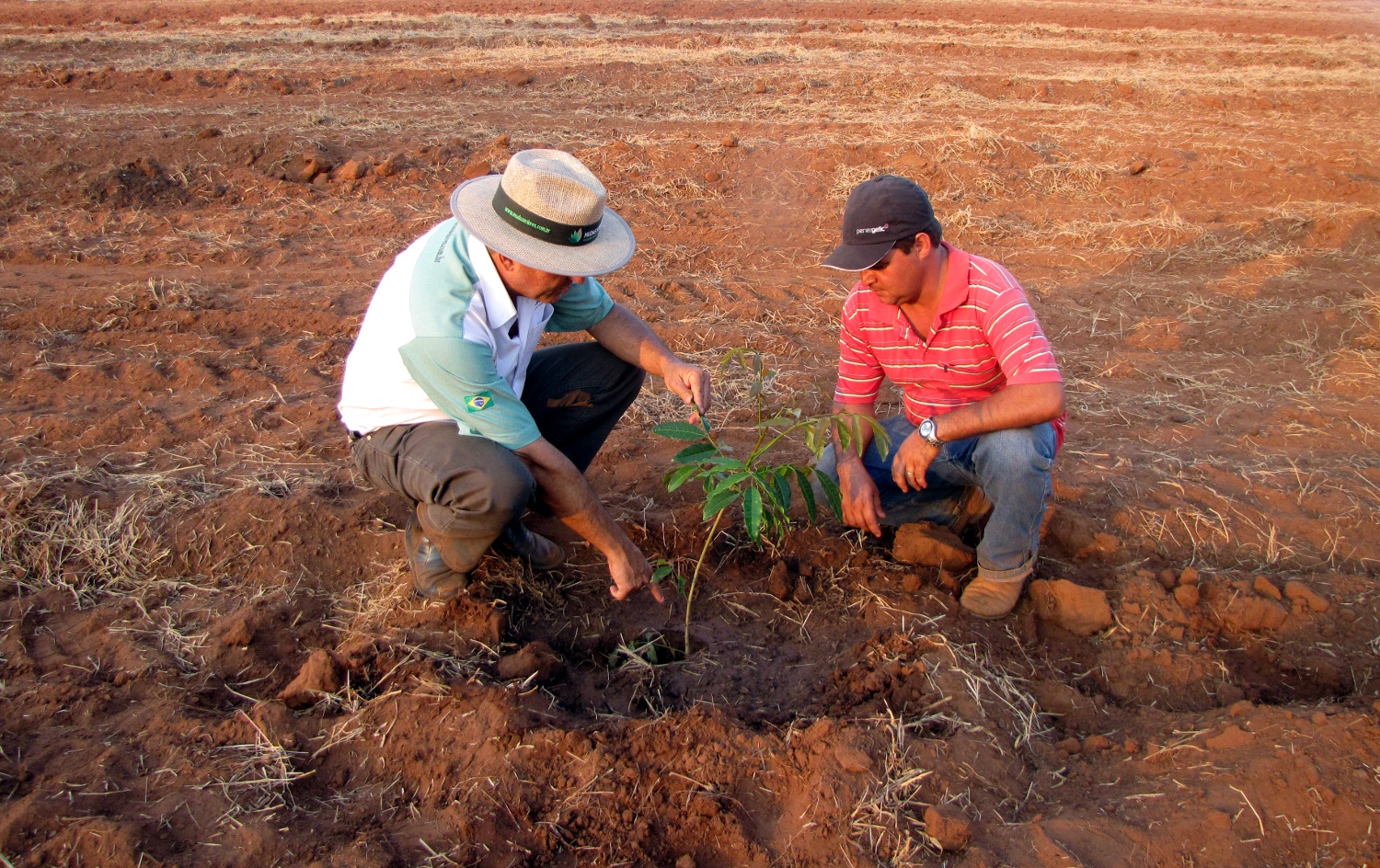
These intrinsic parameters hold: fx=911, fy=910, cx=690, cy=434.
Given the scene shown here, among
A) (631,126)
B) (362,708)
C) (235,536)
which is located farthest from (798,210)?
(362,708)

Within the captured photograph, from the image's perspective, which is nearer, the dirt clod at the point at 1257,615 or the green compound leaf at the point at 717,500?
the green compound leaf at the point at 717,500

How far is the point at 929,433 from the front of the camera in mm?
2656

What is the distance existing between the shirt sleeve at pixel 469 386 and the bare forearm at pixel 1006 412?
1.19m

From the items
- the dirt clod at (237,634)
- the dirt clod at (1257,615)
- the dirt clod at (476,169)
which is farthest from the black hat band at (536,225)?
the dirt clod at (476,169)

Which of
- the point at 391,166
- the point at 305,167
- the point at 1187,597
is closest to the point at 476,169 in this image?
the point at 391,166

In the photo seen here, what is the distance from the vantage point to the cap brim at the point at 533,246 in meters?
2.35

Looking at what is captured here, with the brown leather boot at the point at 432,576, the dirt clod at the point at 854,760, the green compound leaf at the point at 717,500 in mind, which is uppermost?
the green compound leaf at the point at 717,500

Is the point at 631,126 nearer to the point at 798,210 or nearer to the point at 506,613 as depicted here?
the point at 798,210

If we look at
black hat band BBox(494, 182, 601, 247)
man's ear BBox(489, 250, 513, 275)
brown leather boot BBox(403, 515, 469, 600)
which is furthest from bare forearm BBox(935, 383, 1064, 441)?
brown leather boot BBox(403, 515, 469, 600)

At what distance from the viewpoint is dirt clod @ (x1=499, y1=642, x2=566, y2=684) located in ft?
8.36

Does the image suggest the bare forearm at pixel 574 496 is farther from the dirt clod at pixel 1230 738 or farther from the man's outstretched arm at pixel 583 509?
the dirt clod at pixel 1230 738

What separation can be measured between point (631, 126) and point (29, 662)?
6.79 meters

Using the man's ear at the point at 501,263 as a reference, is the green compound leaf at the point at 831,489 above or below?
below

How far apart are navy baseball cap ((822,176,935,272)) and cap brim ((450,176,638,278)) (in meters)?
0.62
